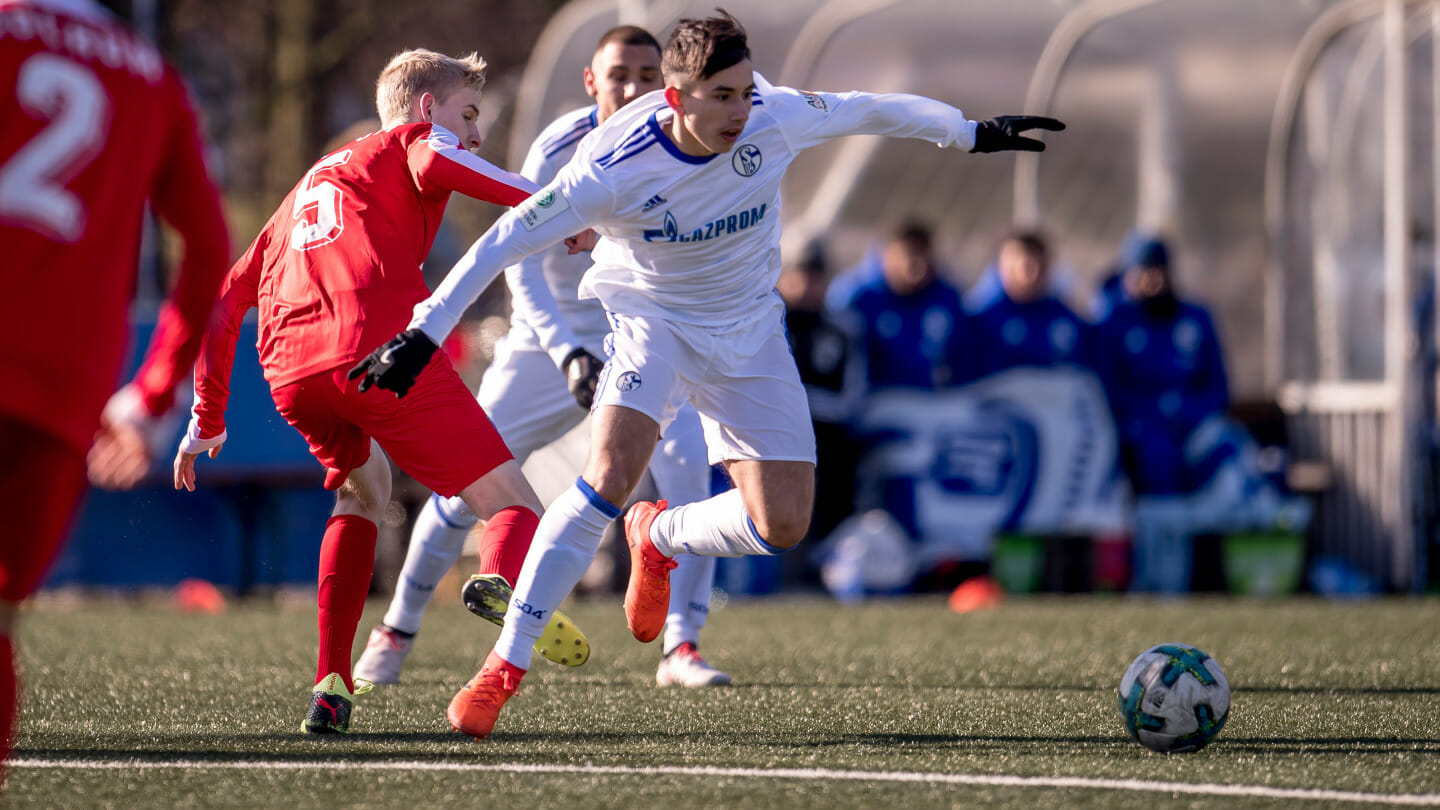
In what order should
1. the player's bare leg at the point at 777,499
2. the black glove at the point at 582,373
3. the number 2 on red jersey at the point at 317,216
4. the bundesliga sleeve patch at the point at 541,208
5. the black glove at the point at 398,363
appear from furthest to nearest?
1. the black glove at the point at 582,373
2. the player's bare leg at the point at 777,499
3. the number 2 on red jersey at the point at 317,216
4. the bundesliga sleeve patch at the point at 541,208
5. the black glove at the point at 398,363

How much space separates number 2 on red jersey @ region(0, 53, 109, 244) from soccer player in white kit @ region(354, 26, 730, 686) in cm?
278

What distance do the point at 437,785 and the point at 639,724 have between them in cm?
122

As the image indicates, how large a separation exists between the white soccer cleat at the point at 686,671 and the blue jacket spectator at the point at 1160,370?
5.98 m

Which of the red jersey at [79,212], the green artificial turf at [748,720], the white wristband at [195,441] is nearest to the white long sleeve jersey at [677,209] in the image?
the white wristband at [195,441]

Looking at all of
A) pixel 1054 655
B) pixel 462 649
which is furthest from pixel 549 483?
pixel 1054 655

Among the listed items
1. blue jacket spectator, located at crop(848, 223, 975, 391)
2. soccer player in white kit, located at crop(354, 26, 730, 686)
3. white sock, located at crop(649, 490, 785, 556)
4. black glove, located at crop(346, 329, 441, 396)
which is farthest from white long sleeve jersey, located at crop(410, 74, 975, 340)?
blue jacket spectator, located at crop(848, 223, 975, 391)

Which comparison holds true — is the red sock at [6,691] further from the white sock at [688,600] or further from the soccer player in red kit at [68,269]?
the white sock at [688,600]

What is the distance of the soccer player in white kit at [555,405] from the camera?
631 centimetres

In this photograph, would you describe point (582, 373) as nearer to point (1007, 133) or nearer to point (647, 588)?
point (647, 588)

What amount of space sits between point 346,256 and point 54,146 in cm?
163

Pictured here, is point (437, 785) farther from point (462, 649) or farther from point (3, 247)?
point (462, 649)

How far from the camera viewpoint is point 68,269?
3408mm

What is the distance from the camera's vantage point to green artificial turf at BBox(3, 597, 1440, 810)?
4152 mm

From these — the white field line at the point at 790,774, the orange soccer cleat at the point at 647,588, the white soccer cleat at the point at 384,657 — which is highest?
the orange soccer cleat at the point at 647,588
